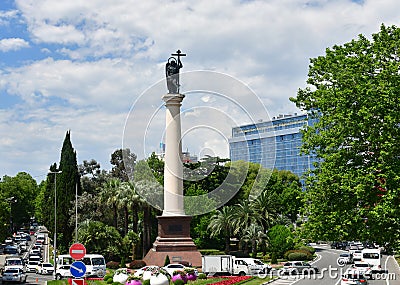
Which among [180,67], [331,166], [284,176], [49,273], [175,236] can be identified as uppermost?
[180,67]

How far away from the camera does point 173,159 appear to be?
54219 millimetres

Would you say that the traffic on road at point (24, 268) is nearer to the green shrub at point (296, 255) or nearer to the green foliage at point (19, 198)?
the green shrub at point (296, 255)

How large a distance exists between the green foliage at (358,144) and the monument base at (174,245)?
2586 centimetres

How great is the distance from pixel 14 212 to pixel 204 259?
290 ft

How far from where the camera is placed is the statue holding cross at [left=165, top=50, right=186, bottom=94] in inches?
2232

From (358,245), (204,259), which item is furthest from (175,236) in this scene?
(358,245)

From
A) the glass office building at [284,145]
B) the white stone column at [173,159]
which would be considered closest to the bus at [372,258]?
the white stone column at [173,159]

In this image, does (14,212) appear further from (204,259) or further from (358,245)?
(204,259)

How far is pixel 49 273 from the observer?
55.5 m

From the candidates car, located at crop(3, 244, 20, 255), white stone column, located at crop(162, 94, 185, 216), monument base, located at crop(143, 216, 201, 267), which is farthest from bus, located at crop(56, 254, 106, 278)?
car, located at crop(3, 244, 20, 255)

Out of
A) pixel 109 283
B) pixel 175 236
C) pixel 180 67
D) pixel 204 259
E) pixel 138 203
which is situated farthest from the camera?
pixel 138 203

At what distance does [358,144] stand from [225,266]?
869 inches

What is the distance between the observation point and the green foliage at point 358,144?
2533 centimetres

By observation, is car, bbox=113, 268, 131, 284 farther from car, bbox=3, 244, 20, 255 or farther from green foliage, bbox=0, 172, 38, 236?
green foliage, bbox=0, 172, 38, 236
